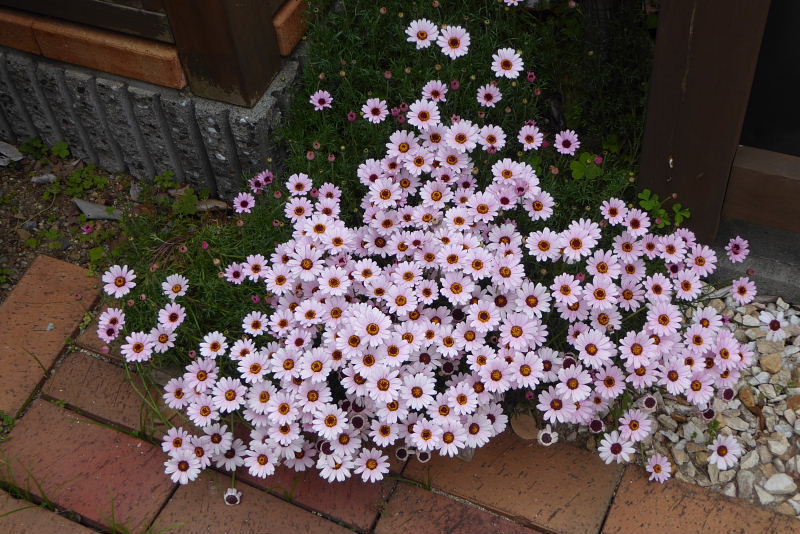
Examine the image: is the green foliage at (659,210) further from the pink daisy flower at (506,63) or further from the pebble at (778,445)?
the pebble at (778,445)

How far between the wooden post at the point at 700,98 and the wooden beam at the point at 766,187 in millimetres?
53

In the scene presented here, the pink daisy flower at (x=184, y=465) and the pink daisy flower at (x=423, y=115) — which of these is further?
the pink daisy flower at (x=423, y=115)

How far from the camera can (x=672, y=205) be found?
289cm

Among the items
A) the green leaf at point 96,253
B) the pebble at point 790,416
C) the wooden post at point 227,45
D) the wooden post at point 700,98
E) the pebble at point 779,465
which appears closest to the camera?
the wooden post at point 700,98

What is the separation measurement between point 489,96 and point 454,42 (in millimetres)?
239

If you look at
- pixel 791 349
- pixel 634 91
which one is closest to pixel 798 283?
pixel 791 349

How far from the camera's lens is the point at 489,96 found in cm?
294

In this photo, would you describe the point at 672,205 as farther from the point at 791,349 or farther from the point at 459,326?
the point at 459,326

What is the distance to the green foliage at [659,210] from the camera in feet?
9.21

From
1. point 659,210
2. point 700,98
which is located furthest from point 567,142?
point 700,98

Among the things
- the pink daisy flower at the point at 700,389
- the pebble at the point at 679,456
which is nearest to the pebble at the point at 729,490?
the pebble at the point at 679,456

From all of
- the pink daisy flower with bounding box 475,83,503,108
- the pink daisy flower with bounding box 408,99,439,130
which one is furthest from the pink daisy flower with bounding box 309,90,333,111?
the pink daisy flower with bounding box 475,83,503,108

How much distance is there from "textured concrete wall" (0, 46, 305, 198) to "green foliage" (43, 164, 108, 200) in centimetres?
8

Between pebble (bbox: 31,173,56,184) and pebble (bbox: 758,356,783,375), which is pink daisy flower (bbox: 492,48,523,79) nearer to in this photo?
pebble (bbox: 758,356,783,375)
